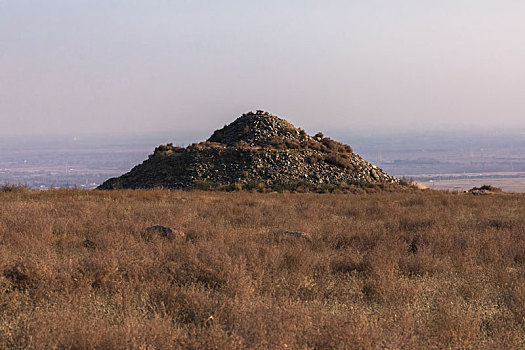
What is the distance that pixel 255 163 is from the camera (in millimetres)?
27156

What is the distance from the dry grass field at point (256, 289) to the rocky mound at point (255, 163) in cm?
1591

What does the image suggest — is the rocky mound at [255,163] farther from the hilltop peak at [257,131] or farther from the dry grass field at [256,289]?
the dry grass field at [256,289]

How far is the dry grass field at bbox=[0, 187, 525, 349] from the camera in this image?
4004 millimetres

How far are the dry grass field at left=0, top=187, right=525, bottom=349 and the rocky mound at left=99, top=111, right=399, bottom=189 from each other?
1591 centimetres

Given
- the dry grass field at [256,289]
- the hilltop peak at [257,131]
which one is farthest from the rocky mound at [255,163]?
the dry grass field at [256,289]

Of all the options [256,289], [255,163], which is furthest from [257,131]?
[256,289]

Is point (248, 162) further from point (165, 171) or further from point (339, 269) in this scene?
point (339, 269)

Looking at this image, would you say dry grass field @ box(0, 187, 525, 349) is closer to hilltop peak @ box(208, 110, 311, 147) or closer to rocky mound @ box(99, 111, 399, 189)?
rocky mound @ box(99, 111, 399, 189)

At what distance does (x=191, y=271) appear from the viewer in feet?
19.9

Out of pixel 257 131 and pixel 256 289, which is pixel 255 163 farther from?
pixel 256 289

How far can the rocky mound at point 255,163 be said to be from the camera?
26.1 meters

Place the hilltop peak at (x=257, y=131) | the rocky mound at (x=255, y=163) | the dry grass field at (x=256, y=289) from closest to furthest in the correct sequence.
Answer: the dry grass field at (x=256, y=289), the rocky mound at (x=255, y=163), the hilltop peak at (x=257, y=131)

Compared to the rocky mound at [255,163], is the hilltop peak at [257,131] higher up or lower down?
higher up

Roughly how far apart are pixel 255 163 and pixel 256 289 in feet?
71.1
